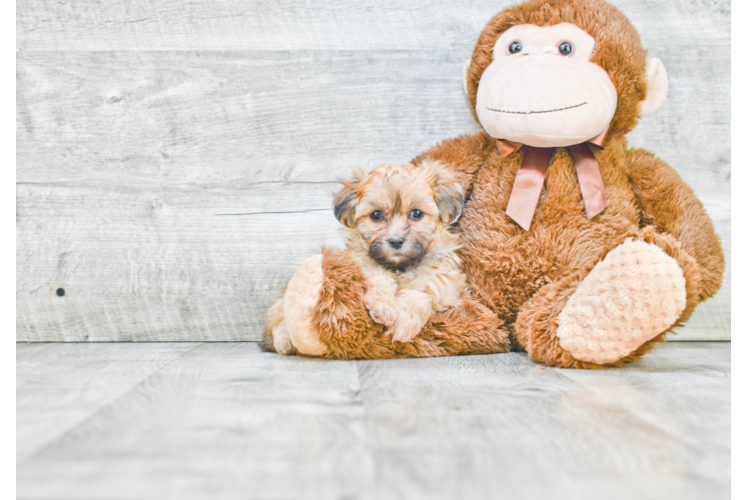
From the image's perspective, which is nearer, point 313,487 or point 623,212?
point 313,487

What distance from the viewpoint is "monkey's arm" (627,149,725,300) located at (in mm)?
1280

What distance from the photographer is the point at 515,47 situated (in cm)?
136

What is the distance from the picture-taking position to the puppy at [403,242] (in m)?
1.29

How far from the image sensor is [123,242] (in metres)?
1.72

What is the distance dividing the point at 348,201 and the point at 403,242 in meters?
0.19

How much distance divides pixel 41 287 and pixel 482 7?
1.61 meters

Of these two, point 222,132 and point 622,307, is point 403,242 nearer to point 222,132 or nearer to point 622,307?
point 622,307

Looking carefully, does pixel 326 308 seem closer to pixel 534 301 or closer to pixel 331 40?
pixel 534 301

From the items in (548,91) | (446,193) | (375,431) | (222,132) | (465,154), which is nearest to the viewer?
(375,431)

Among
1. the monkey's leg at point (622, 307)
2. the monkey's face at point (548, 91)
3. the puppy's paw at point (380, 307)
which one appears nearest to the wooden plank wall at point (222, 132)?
the monkey's face at point (548, 91)

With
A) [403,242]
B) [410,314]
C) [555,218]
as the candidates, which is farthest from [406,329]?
[555,218]

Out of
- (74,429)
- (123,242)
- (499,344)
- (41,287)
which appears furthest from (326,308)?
(41,287)

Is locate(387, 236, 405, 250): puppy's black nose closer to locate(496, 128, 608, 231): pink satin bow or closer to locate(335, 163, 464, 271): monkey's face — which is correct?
locate(335, 163, 464, 271): monkey's face

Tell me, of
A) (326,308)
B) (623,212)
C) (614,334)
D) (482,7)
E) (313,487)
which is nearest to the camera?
(313,487)
